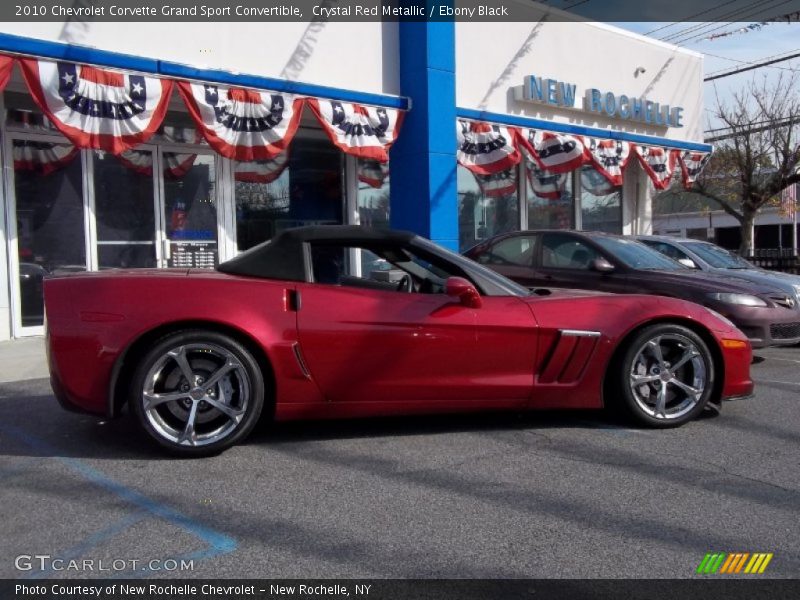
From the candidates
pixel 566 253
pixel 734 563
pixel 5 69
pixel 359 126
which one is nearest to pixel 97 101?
pixel 5 69

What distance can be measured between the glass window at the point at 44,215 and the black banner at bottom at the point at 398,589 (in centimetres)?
770

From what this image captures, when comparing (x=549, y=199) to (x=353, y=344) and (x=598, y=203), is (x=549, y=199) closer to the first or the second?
(x=598, y=203)

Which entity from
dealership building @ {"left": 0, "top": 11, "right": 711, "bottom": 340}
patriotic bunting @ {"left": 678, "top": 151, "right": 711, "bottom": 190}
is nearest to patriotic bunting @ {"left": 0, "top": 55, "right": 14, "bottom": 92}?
dealership building @ {"left": 0, "top": 11, "right": 711, "bottom": 340}

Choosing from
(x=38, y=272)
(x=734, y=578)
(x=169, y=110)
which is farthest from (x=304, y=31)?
(x=734, y=578)

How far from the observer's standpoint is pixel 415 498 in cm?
375

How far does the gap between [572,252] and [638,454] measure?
4.08m

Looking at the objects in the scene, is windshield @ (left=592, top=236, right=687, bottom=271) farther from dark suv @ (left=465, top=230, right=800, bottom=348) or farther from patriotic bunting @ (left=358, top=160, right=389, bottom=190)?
patriotic bunting @ (left=358, top=160, right=389, bottom=190)

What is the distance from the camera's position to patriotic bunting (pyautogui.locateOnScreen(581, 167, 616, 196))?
16.7m

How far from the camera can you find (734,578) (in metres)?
2.92

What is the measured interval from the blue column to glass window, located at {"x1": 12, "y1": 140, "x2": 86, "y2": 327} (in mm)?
4916

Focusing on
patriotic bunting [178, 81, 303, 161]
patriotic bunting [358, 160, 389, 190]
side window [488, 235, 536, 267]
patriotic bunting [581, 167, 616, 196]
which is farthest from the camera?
patriotic bunting [581, 167, 616, 196]

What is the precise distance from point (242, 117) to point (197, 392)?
663 centimetres

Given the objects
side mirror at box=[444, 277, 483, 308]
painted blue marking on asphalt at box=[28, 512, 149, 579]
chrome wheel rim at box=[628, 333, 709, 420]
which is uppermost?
side mirror at box=[444, 277, 483, 308]

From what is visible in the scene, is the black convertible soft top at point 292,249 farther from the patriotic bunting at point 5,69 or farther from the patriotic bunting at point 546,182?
the patriotic bunting at point 546,182
